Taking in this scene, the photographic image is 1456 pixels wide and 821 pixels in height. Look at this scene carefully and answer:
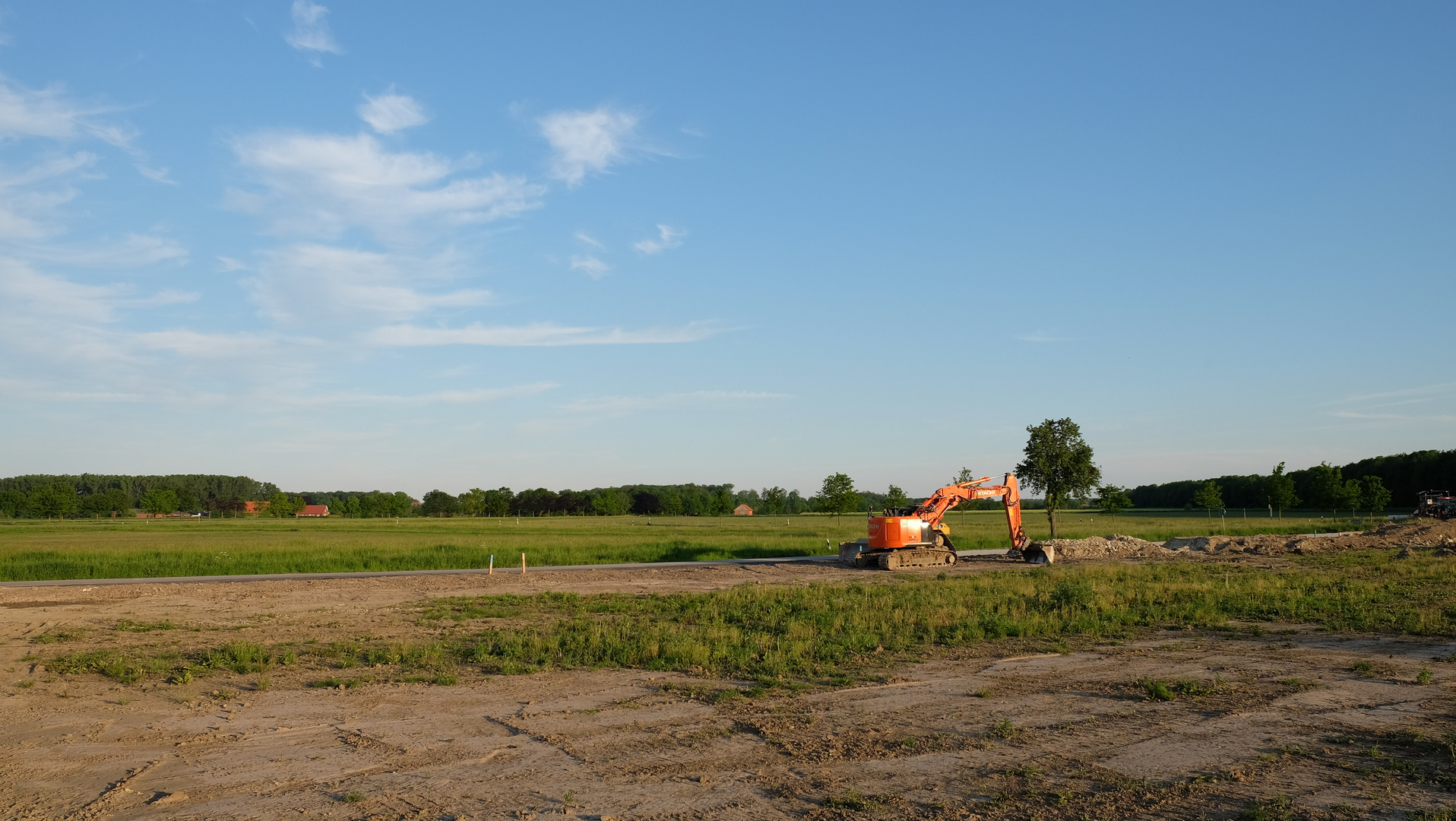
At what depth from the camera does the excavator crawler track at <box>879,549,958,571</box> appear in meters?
35.4

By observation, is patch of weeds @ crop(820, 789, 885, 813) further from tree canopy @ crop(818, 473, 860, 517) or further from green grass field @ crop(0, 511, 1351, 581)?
tree canopy @ crop(818, 473, 860, 517)

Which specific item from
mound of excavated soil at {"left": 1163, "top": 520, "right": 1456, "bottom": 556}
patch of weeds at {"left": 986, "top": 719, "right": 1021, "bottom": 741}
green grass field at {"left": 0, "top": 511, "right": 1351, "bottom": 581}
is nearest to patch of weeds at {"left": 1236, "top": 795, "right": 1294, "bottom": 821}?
patch of weeds at {"left": 986, "top": 719, "right": 1021, "bottom": 741}

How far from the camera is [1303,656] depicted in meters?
15.4

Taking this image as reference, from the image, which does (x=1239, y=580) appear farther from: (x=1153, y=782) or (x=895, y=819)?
(x=895, y=819)

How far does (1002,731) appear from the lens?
10336 millimetres

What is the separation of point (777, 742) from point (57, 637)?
17318 mm

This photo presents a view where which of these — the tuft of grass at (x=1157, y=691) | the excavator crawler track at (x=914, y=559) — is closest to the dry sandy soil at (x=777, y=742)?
the tuft of grass at (x=1157, y=691)

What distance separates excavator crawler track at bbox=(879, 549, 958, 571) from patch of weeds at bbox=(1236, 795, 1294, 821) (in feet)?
90.3

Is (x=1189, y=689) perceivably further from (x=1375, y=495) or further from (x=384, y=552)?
(x=1375, y=495)

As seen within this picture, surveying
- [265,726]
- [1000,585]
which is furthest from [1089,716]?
[1000,585]

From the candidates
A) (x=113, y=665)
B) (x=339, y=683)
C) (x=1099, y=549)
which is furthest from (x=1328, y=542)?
(x=113, y=665)

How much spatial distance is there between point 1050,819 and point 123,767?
9.20m

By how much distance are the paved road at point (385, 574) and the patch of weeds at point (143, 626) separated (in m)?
10.1

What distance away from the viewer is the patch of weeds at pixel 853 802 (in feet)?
25.8
